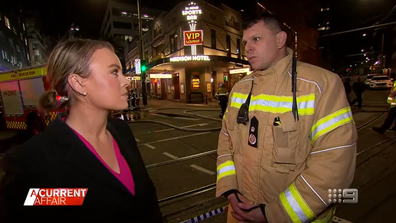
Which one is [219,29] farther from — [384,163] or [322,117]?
[322,117]

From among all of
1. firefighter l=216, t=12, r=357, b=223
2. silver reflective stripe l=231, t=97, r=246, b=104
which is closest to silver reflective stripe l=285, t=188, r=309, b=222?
firefighter l=216, t=12, r=357, b=223

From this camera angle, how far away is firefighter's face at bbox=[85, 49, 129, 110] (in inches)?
54.5

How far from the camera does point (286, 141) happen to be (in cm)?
147

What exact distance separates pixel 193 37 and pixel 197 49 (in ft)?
5.28

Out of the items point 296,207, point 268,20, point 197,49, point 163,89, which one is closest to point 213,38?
point 197,49

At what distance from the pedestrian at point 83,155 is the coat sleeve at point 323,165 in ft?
3.09

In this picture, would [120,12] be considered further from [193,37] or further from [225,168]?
[225,168]

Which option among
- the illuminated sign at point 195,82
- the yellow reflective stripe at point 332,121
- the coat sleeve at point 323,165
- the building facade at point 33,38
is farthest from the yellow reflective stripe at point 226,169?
the building facade at point 33,38

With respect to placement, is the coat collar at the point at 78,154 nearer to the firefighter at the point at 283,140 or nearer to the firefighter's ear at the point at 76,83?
the firefighter's ear at the point at 76,83

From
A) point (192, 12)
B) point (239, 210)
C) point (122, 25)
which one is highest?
point (122, 25)

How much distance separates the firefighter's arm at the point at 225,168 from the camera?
175 cm

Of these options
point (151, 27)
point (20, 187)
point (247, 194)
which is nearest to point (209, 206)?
point (247, 194)

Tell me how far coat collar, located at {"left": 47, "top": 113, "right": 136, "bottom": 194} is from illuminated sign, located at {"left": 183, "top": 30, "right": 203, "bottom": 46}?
69.8 feet

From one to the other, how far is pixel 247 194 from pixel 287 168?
0.41 m
